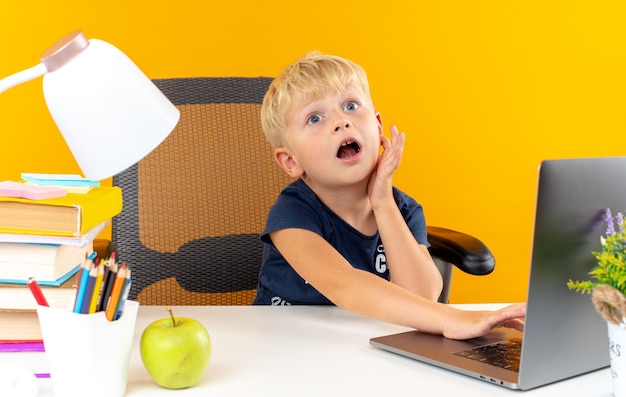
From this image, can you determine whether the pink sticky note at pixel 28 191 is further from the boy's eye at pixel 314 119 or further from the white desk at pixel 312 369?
the boy's eye at pixel 314 119

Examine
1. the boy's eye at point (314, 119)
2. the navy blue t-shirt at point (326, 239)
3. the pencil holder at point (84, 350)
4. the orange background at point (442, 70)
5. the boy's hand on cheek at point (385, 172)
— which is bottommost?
the pencil holder at point (84, 350)

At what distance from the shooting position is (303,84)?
1.59 meters

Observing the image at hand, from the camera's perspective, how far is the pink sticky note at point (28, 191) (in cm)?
104

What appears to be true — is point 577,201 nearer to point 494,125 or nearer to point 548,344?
point 548,344

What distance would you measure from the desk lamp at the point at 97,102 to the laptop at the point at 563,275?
411 millimetres

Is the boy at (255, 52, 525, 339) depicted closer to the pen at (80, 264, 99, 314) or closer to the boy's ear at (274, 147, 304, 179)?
the boy's ear at (274, 147, 304, 179)

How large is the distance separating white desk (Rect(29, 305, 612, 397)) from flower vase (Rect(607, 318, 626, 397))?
61 mm

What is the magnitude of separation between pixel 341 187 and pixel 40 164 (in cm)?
130

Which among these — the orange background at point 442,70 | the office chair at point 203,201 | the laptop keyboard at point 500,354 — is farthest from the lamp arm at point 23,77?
the orange background at point 442,70

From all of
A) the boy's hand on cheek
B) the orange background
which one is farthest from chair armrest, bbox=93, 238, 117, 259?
the orange background

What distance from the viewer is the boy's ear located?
1.67 metres

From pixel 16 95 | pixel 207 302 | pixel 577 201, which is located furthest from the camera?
pixel 16 95

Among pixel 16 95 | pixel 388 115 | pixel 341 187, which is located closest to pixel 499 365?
pixel 341 187

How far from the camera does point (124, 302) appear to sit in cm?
91
